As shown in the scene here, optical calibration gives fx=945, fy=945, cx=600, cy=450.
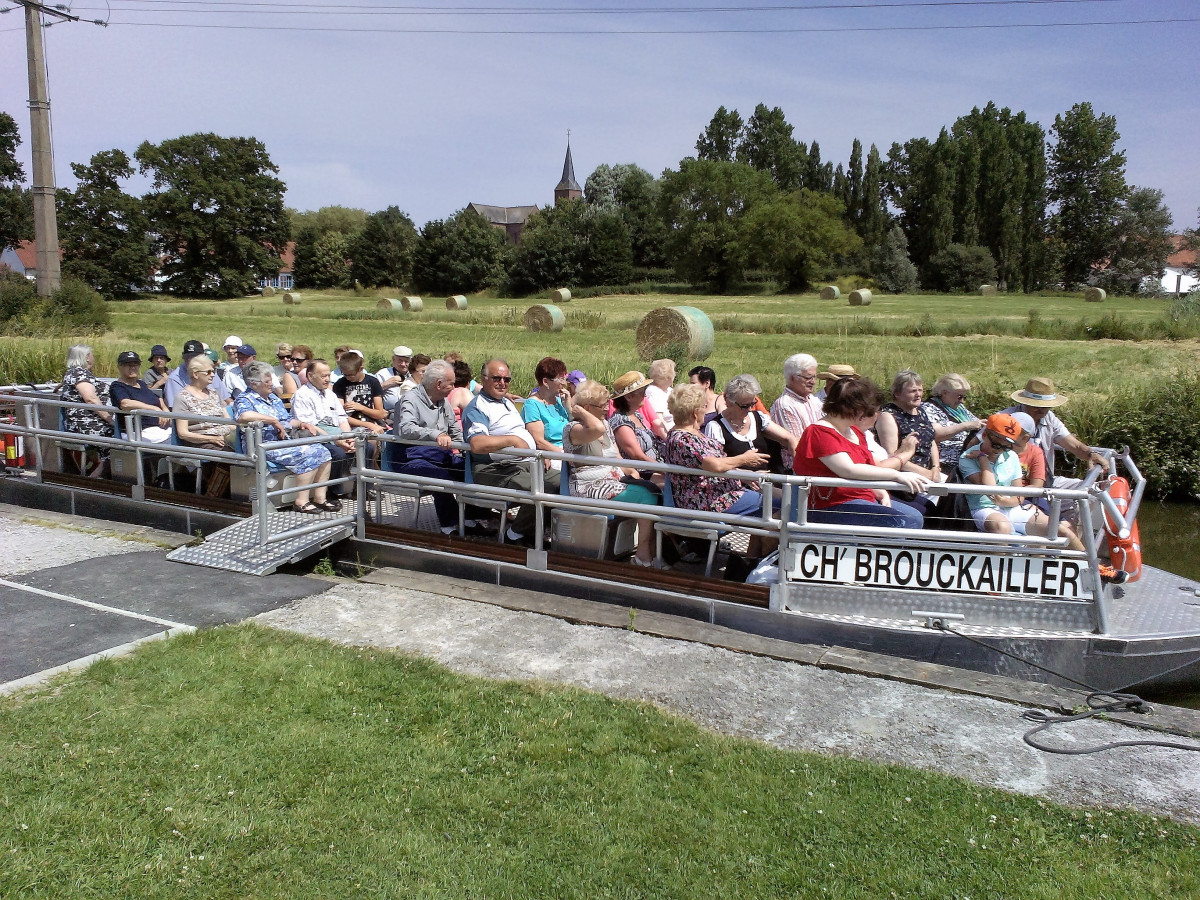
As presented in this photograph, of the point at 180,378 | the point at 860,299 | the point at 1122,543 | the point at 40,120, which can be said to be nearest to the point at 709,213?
the point at 860,299

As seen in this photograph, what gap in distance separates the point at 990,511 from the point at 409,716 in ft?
12.7

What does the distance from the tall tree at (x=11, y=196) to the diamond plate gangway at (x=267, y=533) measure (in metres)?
67.2

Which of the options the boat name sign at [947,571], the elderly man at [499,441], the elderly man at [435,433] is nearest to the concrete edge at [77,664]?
the elderly man at [435,433]

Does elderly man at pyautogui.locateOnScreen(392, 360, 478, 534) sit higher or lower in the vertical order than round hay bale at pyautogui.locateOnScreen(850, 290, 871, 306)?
lower

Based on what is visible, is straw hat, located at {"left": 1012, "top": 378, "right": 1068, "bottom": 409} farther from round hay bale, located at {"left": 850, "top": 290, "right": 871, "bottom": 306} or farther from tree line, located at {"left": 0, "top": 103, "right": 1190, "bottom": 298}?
tree line, located at {"left": 0, "top": 103, "right": 1190, "bottom": 298}

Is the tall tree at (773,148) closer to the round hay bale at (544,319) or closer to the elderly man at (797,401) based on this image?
the round hay bale at (544,319)

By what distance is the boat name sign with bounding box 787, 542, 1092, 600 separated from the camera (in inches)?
210

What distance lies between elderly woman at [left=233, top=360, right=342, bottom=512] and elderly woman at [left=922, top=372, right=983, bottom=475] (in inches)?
196

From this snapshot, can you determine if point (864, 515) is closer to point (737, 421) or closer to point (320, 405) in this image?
point (737, 421)

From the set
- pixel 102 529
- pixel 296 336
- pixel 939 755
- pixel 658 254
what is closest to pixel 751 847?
pixel 939 755

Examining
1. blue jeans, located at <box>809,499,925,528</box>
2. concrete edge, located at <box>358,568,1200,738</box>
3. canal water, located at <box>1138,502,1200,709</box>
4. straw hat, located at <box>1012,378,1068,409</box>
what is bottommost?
canal water, located at <box>1138,502,1200,709</box>

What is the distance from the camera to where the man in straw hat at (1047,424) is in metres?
7.15

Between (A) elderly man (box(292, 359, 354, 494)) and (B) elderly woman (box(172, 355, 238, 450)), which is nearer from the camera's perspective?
(B) elderly woman (box(172, 355, 238, 450))

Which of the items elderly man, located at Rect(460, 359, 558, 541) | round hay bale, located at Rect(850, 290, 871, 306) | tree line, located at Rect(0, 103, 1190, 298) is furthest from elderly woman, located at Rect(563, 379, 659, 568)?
tree line, located at Rect(0, 103, 1190, 298)
